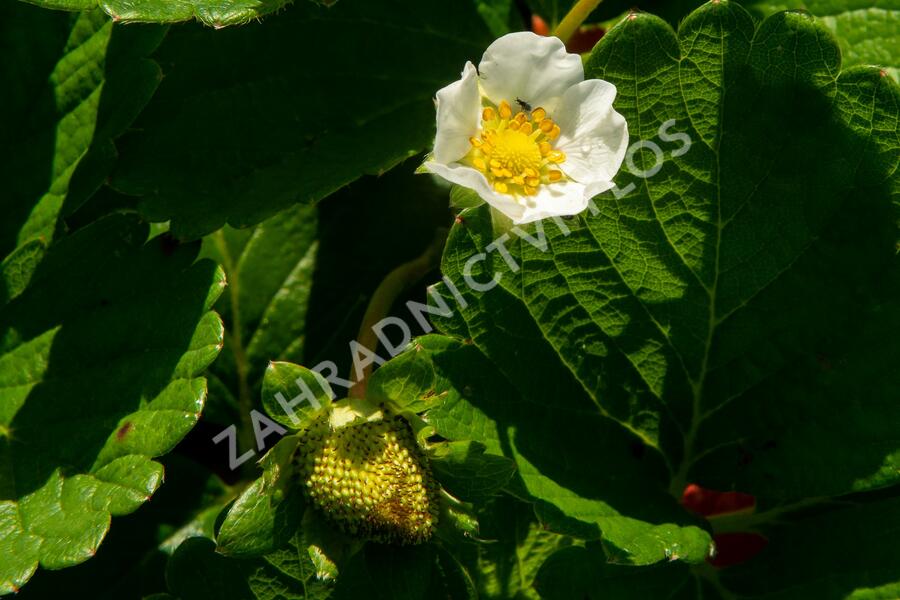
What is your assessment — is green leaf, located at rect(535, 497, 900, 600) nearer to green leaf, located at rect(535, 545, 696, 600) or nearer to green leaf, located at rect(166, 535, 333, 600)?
green leaf, located at rect(535, 545, 696, 600)

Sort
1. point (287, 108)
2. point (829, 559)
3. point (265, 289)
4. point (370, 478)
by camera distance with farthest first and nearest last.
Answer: point (265, 289) < point (287, 108) < point (829, 559) < point (370, 478)

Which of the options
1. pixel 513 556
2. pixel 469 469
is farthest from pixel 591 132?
pixel 513 556

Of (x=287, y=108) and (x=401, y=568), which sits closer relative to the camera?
(x=401, y=568)

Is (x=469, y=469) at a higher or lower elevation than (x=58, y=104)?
lower

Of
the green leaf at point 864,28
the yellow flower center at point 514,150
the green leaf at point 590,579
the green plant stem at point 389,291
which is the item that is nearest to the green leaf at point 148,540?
the green plant stem at point 389,291

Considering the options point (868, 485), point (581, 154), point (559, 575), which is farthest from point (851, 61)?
point (559, 575)

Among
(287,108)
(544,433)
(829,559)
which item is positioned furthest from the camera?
(287,108)

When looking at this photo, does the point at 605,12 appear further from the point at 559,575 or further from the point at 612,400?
the point at 559,575

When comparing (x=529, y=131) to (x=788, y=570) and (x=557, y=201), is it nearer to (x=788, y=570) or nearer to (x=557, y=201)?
(x=557, y=201)
